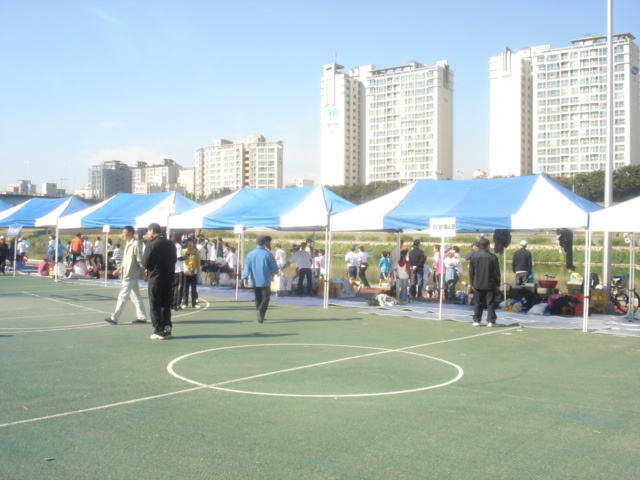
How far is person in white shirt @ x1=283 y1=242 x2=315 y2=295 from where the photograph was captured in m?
20.2

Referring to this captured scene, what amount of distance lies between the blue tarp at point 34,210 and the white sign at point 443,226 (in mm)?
19565

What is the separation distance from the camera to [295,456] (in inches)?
192

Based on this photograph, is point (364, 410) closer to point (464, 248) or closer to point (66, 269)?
point (66, 269)

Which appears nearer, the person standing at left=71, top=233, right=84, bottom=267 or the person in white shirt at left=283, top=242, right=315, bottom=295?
the person in white shirt at left=283, top=242, right=315, bottom=295

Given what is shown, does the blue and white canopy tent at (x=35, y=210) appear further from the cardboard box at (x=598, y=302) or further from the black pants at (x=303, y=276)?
the cardboard box at (x=598, y=302)

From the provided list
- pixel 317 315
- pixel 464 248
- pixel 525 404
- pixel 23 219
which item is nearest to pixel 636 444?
pixel 525 404

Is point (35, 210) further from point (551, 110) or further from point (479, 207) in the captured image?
point (551, 110)

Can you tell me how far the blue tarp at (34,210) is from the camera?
2899cm

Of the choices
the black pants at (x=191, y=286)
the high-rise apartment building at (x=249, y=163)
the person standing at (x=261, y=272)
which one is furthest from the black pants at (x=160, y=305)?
the high-rise apartment building at (x=249, y=163)

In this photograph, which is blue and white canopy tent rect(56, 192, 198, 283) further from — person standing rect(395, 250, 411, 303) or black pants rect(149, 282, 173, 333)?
black pants rect(149, 282, 173, 333)

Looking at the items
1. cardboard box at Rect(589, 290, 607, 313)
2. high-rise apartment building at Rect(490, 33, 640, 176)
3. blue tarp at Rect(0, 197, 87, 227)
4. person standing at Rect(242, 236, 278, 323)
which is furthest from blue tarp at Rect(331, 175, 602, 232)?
high-rise apartment building at Rect(490, 33, 640, 176)

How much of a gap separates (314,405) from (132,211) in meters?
19.4

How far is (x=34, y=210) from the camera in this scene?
31.0 metres

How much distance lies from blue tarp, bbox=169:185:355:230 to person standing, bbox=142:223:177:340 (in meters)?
6.44
